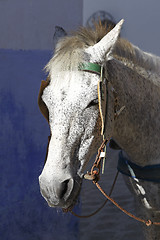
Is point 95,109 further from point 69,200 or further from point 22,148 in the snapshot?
point 22,148

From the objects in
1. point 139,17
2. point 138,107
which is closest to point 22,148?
point 138,107

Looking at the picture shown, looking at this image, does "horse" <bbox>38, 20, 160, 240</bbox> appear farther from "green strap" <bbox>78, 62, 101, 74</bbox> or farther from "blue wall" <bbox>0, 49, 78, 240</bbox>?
"blue wall" <bbox>0, 49, 78, 240</bbox>

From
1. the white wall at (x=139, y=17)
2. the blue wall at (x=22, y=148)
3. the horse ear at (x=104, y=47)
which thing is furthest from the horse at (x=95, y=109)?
the white wall at (x=139, y=17)

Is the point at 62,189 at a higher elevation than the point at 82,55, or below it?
below

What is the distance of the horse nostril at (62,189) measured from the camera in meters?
1.55

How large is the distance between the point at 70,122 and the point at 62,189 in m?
0.33

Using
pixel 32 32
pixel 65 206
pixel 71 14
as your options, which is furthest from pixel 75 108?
pixel 71 14

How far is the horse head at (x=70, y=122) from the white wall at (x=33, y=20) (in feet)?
4.50

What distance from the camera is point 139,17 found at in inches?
291

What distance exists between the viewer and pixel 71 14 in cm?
346

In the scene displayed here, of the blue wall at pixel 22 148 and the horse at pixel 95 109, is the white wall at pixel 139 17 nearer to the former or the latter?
the blue wall at pixel 22 148

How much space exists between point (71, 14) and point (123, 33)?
14.0 ft

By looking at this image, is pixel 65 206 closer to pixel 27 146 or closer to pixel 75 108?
pixel 75 108

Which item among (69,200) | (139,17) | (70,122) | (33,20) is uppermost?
A: (139,17)
